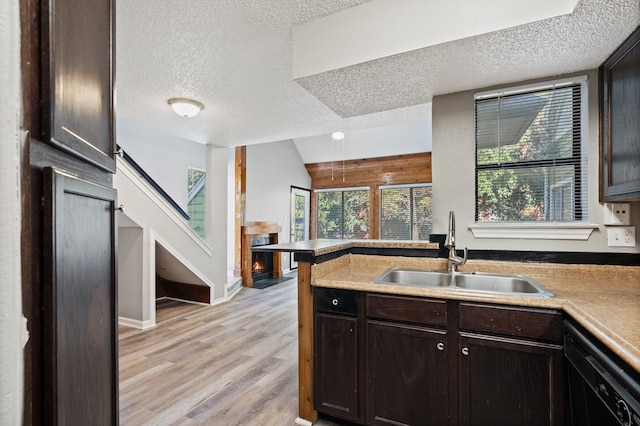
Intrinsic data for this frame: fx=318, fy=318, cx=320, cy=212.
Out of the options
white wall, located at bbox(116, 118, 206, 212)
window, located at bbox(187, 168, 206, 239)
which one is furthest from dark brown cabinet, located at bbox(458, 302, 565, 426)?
white wall, located at bbox(116, 118, 206, 212)

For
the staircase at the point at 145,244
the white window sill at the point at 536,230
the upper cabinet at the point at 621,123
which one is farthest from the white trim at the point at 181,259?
the upper cabinet at the point at 621,123

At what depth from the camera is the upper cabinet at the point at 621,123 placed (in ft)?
4.97

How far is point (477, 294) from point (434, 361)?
42cm

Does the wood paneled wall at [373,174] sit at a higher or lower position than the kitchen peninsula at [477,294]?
higher

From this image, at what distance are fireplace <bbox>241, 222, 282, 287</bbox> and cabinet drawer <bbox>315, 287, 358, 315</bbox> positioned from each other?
3656mm

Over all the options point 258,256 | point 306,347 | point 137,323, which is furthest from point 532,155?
point 258,256

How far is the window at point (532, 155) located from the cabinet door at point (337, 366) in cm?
125

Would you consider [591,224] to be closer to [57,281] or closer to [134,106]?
[57,281]

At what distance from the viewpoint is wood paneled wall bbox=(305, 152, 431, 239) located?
283 inches

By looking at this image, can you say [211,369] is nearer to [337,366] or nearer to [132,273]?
[337,366]

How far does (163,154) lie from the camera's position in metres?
5.49

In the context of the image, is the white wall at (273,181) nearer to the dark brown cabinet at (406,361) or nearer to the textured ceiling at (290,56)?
the textured ceiling at (290,56)

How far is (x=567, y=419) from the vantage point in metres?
1.42

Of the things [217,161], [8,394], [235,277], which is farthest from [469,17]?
[235,277]
